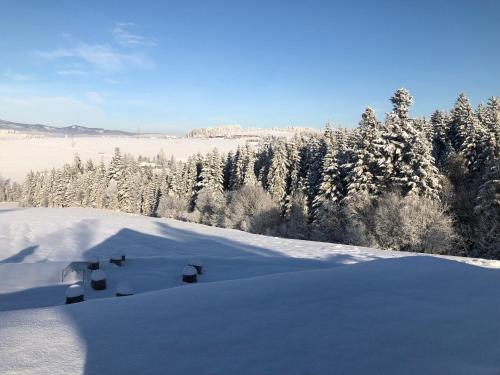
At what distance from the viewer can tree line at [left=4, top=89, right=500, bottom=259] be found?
28.9 m

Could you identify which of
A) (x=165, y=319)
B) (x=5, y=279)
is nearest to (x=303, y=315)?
(x=165, y=319)

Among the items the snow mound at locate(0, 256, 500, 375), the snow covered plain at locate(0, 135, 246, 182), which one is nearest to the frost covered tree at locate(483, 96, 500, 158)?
the snow mound at locate(0, 256, 500, 375)

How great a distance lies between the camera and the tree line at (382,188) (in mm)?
28891

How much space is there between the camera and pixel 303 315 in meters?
5.49

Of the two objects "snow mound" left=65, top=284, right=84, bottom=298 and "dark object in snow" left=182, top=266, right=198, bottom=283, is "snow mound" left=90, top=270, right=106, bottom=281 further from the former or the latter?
"snow mound" left=65, top=284, right=84, bottom=298

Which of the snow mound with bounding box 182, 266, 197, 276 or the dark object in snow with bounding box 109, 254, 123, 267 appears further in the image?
the dark object in snow with bounding box 109, 254, 123, 267

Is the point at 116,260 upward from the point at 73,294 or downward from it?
downward

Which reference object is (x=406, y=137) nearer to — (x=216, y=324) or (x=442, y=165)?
(x=442, y=165)

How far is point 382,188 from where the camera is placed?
3372cm

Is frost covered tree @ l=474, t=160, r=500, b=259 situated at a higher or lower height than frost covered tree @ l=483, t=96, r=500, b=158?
lower

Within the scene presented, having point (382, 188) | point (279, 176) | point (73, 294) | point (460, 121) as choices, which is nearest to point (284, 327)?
point (73, 294)

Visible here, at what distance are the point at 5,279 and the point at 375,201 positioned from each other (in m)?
28.8

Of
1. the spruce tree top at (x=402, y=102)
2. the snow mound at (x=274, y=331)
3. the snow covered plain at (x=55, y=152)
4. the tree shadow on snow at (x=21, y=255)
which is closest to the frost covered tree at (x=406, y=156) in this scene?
the spruce tree top at (x=402, y=102)

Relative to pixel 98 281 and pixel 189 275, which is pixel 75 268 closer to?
pixel 98 281
